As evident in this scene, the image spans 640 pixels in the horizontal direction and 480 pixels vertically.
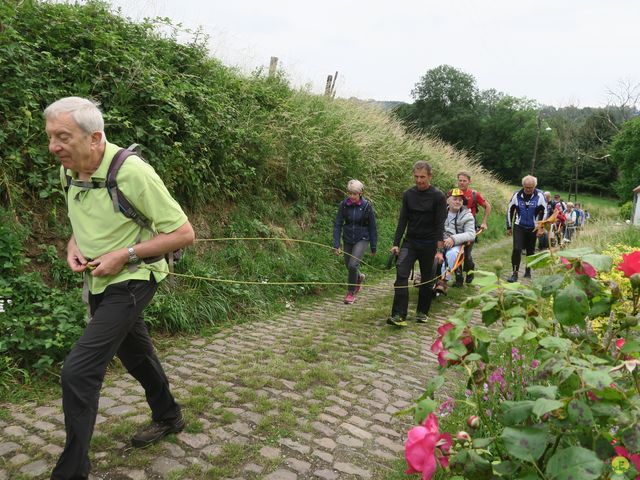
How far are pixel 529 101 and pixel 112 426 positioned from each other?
314 ft

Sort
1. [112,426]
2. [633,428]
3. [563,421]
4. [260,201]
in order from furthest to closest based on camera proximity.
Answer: [260,201] < [112,426] < [563,421] < [633,428]

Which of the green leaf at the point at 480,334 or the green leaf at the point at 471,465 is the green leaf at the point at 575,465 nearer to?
the green leaf at the point at 471,465

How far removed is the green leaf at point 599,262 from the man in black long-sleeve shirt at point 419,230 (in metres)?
4.97

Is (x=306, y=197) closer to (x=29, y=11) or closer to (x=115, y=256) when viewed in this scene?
(x=29, y=11)

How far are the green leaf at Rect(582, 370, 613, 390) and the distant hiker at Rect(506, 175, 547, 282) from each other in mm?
8398

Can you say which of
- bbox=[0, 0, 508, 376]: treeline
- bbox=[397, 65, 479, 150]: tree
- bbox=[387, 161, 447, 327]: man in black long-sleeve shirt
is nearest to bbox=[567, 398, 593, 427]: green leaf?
bbox=[0, 0, 508, 376]: treeline

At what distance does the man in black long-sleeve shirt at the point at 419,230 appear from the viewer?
6.44 metres

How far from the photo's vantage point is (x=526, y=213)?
366 inches

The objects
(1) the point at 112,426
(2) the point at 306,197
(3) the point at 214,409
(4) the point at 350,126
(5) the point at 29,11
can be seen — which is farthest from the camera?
(4) the point at 350,126

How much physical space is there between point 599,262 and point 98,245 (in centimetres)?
247

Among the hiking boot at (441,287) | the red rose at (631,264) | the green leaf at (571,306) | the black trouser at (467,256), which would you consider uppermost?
the red rose at (631,264)

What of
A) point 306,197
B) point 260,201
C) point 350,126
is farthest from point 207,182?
point 350,126

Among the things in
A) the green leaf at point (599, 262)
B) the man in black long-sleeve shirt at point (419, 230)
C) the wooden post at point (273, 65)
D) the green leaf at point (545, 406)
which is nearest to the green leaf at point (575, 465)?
the green leaf at point (545, 406)

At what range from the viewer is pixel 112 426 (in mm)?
3508
